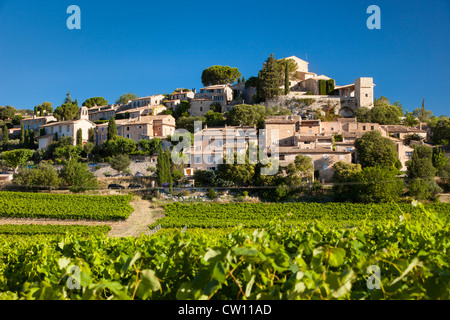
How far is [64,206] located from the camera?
102ft

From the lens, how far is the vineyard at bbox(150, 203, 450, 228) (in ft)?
96.2

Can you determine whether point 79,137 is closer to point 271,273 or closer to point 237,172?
point 237,172

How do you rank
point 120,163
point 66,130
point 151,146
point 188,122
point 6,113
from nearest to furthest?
point 120,163 → point 151,146 → point 188,122 → point 66,130 → point 6,113

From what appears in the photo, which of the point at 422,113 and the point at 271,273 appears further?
the point at 422,113

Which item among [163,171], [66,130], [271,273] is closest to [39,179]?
[163,171]

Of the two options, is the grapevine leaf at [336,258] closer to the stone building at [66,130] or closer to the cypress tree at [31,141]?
the stone building at [66,130]

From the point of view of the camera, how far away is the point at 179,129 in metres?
53.9

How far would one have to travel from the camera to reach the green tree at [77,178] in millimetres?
35938

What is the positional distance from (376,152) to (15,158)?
43500 mm

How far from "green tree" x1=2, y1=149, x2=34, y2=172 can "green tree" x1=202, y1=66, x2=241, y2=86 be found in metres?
39.4

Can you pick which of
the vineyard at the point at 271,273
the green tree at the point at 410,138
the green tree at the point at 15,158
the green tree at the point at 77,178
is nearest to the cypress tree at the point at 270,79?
the green tree at the point at 410,138

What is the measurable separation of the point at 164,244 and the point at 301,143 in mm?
36524

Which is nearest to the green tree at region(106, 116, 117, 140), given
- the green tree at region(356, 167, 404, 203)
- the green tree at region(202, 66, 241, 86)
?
the green tree at region(202, 66, 241, 86)

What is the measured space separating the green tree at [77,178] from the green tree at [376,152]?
1041 inches
